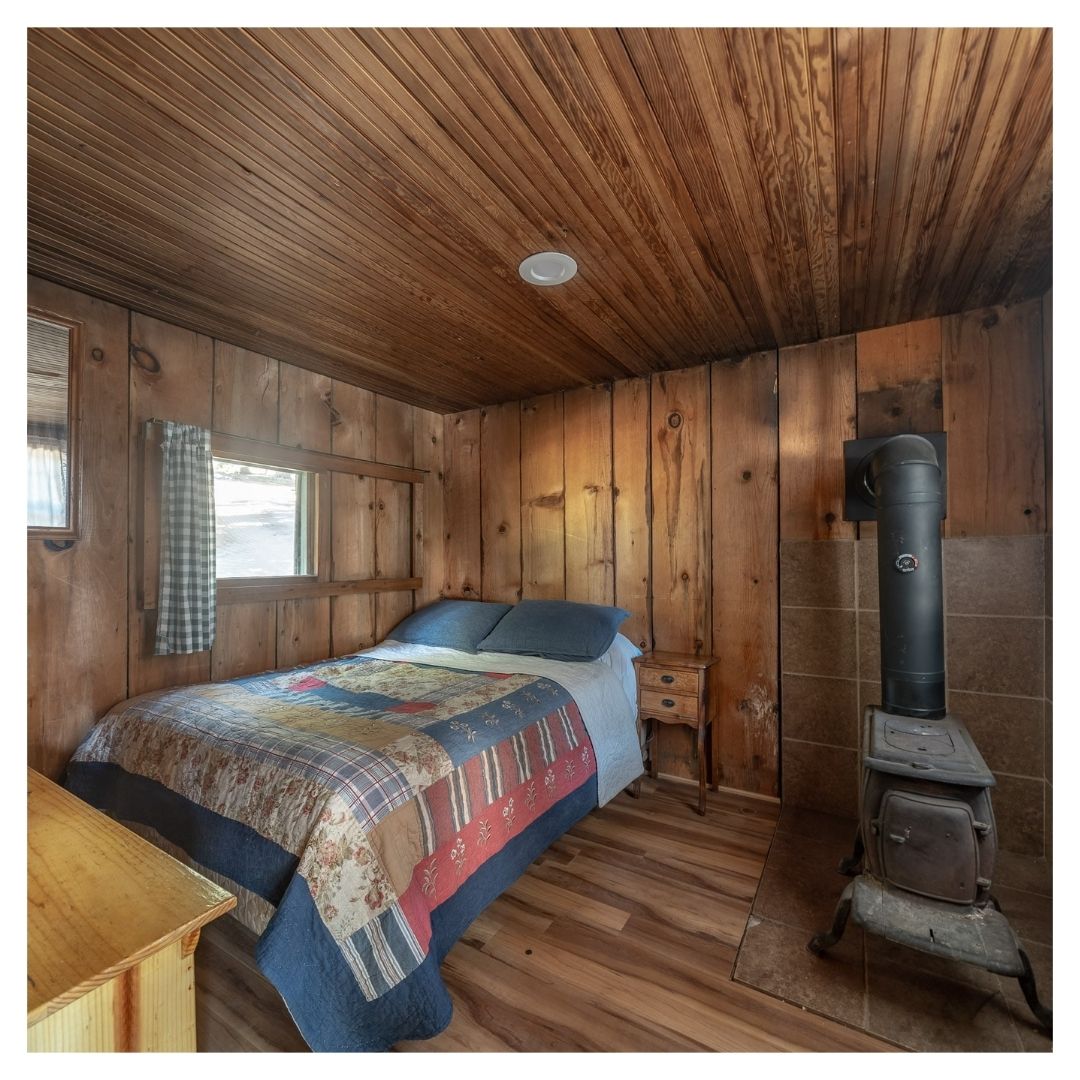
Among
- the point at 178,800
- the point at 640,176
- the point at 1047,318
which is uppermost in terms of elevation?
the point at 640,176

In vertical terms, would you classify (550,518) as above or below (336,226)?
below

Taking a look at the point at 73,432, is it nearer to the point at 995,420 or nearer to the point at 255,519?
the point at 255,519

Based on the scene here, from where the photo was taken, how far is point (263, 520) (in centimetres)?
280

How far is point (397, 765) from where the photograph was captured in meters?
1.49

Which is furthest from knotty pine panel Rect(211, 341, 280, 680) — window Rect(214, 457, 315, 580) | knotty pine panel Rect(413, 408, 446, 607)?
knotty pine panel Rect(413, 408, 446, 607)

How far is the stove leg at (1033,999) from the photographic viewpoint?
1.33 metres

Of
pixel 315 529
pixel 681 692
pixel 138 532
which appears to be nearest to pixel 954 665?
pixel 681 692

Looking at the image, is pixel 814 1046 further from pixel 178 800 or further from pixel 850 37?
pixel 850 37

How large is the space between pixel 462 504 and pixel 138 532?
1958 millimetres

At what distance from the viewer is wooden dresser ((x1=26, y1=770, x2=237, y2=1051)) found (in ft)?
2.18

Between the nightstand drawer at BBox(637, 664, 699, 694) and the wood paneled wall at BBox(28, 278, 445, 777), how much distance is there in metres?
1.75

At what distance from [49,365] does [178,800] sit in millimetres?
1748

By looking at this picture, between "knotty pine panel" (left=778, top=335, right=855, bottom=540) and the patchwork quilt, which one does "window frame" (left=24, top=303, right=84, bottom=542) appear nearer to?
the patchwork quilt
